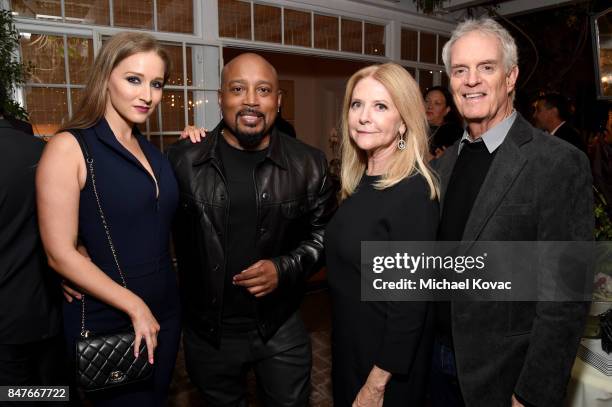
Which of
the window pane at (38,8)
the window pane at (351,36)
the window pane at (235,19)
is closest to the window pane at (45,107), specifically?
the window pane at (38,8)

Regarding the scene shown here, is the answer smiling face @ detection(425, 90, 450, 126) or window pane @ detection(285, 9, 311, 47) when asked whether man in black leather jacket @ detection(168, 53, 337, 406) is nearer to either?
smiling face @ detection(425, 90, 450, 126)

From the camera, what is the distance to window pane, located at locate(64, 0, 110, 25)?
4109 mm

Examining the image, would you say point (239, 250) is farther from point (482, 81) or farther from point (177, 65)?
point (177, 65)

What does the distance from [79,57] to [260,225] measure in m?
3.29

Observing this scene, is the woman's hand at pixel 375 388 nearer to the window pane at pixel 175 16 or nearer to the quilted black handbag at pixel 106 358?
the quilted black handbag at pixel 106 358

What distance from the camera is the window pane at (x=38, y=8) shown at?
3.86 m

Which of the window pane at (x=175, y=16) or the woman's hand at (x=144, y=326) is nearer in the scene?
the woman's hand at (x=144, y=326)

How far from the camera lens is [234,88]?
6.85 feet

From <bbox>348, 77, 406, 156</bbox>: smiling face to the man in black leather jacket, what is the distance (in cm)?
48

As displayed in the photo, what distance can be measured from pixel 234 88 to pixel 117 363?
1264 millimetres

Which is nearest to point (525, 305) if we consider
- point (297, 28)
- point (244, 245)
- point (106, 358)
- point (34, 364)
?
point (244, 245)

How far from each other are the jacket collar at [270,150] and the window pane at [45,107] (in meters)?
2.73

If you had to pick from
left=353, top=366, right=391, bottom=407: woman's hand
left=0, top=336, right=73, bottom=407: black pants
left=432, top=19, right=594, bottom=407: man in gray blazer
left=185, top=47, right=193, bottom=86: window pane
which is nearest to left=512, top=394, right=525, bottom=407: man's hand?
left=432, top=19, right=594, bottom=407: man in gray blazer

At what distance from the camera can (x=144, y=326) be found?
157 centimetres
